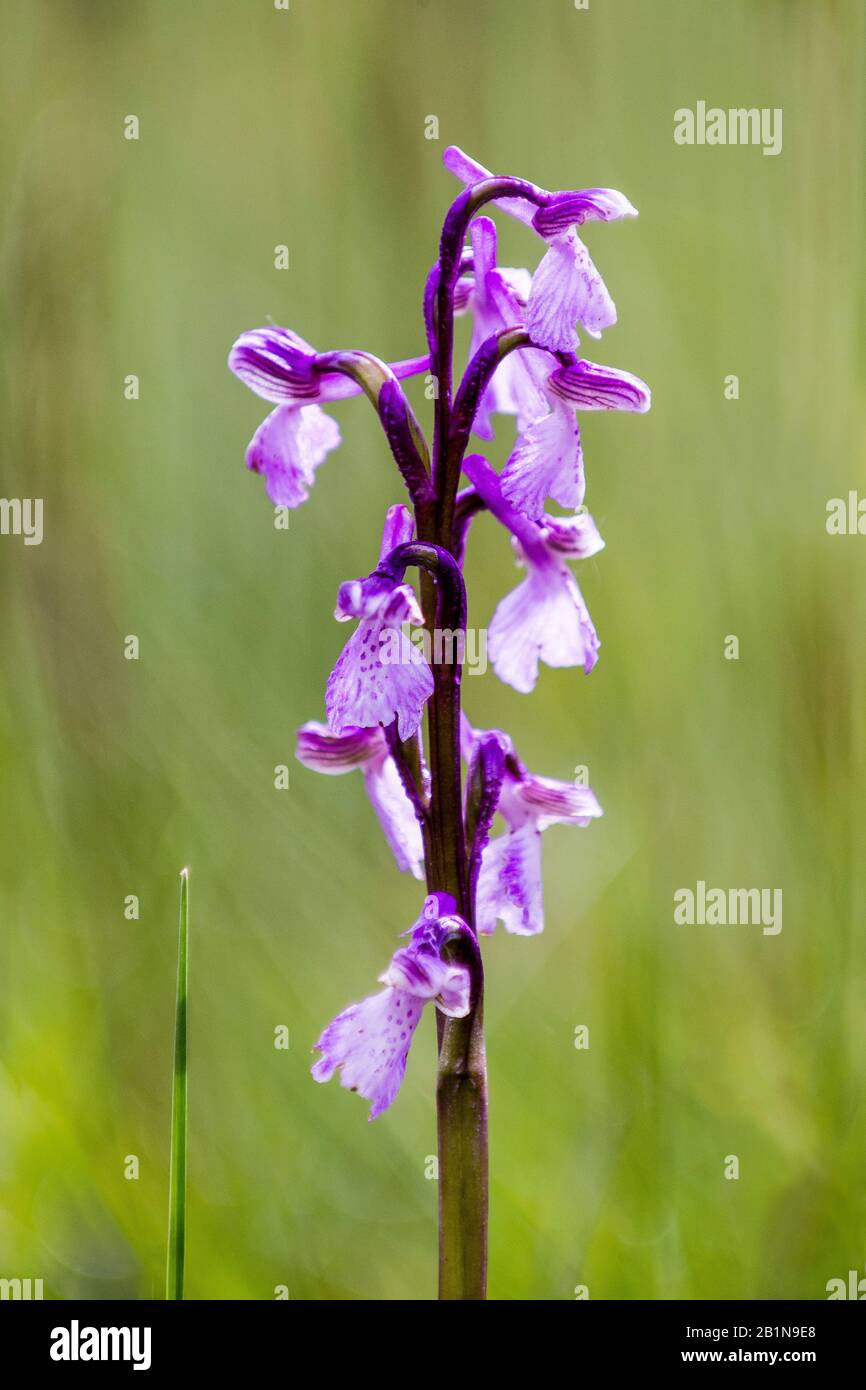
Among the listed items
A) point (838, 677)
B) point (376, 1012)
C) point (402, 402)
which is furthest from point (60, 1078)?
point (838, 677)

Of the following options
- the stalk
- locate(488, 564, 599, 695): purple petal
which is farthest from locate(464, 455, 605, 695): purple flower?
the stalk

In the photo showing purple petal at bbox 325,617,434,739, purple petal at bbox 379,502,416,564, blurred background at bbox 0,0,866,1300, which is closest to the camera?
purple petal at bbox 325,617,434,739

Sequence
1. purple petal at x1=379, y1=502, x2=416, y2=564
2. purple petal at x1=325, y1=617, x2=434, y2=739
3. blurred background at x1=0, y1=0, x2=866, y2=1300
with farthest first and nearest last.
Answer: blurred background at x1=0, y1=0, x2=866, y2=1300
purple petal at x1=379, y1=502, x2=416, y2=564
purple petal at x1=325, y1=617, x2=434, y2=739

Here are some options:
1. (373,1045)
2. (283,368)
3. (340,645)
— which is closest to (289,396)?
(283,368)

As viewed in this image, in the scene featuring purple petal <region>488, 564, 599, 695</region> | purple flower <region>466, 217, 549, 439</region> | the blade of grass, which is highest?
Result: purple flower <region>466, 217, 549, 439</region>

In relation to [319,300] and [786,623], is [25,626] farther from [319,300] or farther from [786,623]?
[786,623]

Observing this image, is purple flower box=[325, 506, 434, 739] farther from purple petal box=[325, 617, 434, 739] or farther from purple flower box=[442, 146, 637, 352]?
purple flower box=[442, 146, 637, 352]

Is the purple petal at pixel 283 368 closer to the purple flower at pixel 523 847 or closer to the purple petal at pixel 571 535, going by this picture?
the purple petal at pixel 571 535

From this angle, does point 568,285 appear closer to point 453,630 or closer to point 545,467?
point 545,467
